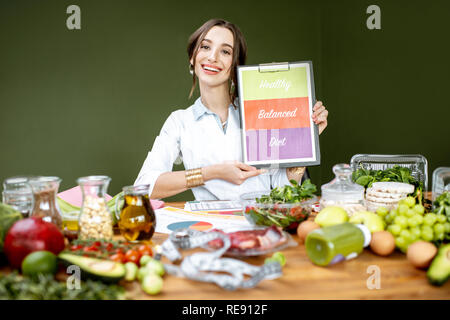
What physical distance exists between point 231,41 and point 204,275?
5.36ft

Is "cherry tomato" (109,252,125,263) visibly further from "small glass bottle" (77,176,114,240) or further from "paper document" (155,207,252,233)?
"paper document" (155,207,252,233)

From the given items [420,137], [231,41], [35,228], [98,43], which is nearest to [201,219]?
[35,228]

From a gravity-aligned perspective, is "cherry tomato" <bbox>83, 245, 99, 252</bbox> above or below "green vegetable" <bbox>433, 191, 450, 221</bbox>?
below

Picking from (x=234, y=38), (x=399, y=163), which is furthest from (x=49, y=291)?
(x=234, y=38)

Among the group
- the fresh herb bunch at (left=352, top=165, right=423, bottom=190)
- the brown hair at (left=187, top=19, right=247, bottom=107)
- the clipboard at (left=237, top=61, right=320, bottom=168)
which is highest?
the brown hair at (left=187, top=19, right=247, bottom=107)

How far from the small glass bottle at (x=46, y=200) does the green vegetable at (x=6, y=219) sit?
0.19 ft

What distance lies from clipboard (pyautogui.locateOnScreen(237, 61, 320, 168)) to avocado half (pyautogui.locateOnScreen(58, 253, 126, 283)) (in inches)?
40.1

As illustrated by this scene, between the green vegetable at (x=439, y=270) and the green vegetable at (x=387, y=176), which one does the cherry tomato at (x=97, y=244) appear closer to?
the green vegetable at (x=439, y=270)

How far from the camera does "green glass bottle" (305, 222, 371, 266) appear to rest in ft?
3.09

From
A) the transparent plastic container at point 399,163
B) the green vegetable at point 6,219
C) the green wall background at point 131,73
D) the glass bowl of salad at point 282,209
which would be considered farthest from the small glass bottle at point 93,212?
the green wall background at point 131,73

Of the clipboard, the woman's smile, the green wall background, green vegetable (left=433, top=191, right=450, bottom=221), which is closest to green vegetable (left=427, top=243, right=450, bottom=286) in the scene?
green vegetable (left=433, top=191, right=450, bottom=221)

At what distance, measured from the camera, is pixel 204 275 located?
0.85 metres

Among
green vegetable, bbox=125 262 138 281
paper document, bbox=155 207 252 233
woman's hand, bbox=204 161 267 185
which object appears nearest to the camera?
green vegetable, bbox=125 262 138 281

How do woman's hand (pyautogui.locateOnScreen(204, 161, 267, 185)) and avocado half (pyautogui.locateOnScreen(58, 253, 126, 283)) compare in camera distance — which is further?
woman's hand (pyautogui.locateOnScreen(204, 161, 267, 185))
